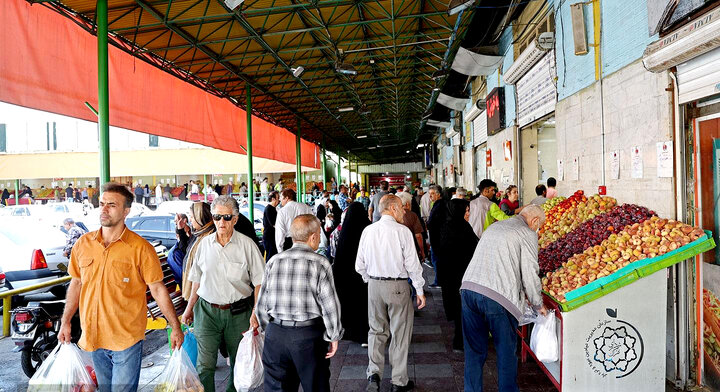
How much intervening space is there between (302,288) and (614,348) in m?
2.57

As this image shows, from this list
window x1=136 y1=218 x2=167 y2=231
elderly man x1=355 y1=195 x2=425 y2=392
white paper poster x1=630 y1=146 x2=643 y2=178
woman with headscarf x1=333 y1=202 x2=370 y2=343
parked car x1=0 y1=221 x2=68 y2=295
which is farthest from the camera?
window x1=136 y1=218 x2=167 y2=231

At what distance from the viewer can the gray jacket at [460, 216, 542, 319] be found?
3372 mm

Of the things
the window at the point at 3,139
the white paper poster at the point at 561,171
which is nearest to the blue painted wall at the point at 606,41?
the white paper poster at the point at 561,171

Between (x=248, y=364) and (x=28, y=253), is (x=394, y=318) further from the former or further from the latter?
(x=28, y=253)

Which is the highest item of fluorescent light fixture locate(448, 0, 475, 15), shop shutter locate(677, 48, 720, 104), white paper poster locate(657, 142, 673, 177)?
fluorescent light fixture locate(448, 0, 475, 15)

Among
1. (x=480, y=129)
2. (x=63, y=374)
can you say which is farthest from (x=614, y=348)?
(x=480, y=129)

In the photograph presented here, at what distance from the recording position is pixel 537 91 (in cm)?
797

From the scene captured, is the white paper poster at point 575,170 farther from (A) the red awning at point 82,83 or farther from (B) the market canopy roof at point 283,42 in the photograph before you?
(A) the red awning at point 82,83

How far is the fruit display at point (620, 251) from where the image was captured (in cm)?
358

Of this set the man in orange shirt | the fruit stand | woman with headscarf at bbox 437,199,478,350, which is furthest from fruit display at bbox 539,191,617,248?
the man in orange shirt

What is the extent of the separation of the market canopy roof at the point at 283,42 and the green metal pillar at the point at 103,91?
420 mm

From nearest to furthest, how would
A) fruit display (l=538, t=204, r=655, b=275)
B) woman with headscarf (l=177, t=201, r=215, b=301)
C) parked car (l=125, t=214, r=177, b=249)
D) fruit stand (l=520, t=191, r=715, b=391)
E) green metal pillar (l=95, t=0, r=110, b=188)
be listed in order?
fruit stand (l=520, t=191, r=715, b=391)
woman with headscarf (l=177, t=201, r=215, b=301)
fruit display (l=538, t=204, r=655, b=275)
green metal pillar (l=95, t=0, r=110, b=188)
parked car (l=125, t=214, r=177, b=249)

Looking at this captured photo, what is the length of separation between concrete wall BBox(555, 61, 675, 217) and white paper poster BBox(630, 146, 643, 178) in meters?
0.06

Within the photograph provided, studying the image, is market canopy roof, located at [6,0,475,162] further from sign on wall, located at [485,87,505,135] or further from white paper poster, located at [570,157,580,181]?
white paper poster, located at [570,157,580,181]
